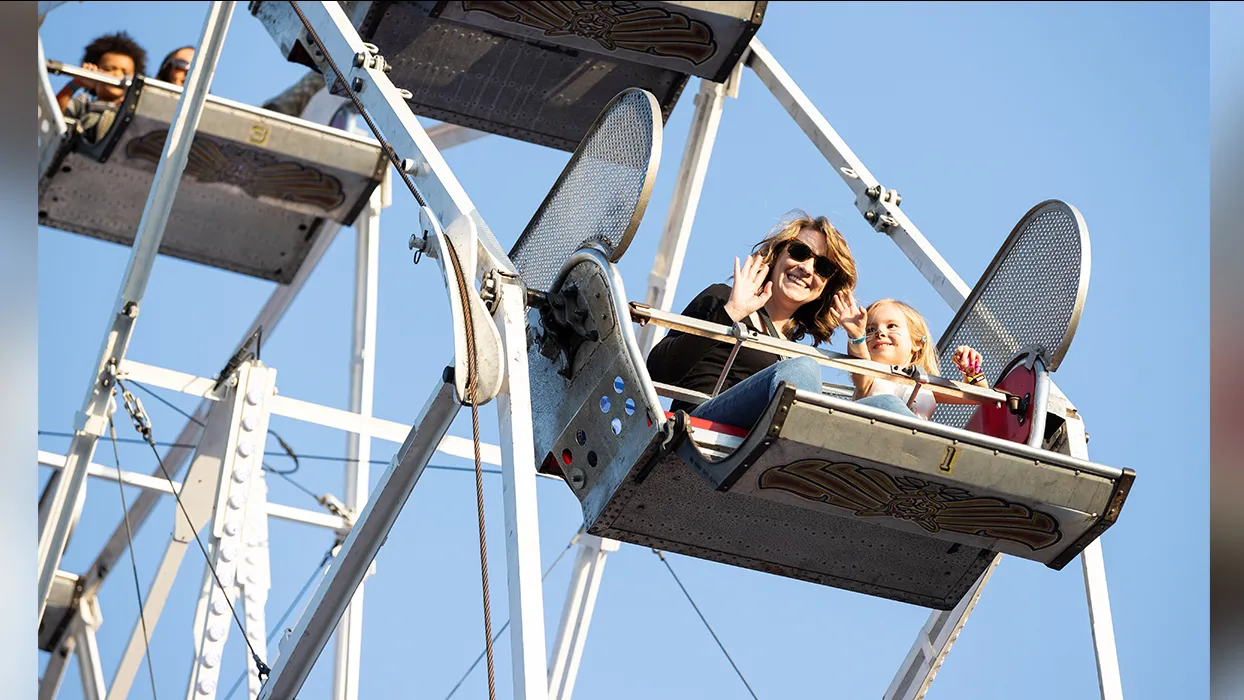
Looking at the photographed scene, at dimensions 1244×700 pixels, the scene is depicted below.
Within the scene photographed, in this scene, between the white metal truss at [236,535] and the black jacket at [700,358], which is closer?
the black jacket at [700,358]

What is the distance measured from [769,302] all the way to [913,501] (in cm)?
127

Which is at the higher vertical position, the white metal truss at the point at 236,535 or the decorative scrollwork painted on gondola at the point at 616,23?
the decorative scrollwork painted on gondola at the point at 616,23

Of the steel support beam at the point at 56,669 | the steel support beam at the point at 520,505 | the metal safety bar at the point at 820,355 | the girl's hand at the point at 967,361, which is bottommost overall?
the steel support beam at the point at 520,505

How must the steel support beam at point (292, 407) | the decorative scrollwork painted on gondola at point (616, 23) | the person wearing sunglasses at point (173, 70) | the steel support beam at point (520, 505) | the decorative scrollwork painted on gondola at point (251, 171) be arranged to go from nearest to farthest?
1. the steel support beam at point (520, 505)
2. the decorative scrollwork painted on gondola at point (616, 23)
3. the steel support beam at point (292, 407)
4. the decorative scrollwork painted on gondola at point (251, 171)
5. the person wearing sunglasses at point (173, 70)

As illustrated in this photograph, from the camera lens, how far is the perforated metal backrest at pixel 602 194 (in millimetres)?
5199

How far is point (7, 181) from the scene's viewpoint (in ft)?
4.26

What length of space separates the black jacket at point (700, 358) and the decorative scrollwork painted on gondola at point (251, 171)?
5.45 meters

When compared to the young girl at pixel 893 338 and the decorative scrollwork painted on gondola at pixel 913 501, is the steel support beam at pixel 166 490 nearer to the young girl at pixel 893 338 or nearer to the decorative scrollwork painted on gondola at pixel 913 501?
the young girl at pixel 893 338

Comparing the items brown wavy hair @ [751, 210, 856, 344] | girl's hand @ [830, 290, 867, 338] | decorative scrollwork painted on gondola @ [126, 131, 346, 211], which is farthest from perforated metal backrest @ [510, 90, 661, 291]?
decorative scrollwork painted on gondola @ [126, 131, 346, 211]

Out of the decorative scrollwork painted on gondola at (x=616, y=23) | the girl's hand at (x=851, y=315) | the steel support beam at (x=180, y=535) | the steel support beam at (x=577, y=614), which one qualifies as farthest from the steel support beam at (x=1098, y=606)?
the steel support beam at (x=180, y=535)

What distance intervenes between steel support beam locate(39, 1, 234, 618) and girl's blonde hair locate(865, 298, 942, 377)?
4305 millimetres

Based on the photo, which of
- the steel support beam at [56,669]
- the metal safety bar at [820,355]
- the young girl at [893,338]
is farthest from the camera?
the steel support beam at [56,669]

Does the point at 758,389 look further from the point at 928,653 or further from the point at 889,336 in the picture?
the point at 928,653

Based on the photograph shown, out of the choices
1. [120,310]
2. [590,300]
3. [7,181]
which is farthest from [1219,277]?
[120,310]
